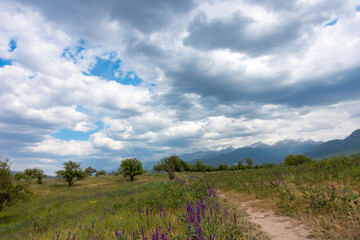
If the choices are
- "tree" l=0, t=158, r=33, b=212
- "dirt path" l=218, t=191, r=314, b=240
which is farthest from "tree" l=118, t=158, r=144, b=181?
"dirt path" l=218, t=191, r=314, b=240

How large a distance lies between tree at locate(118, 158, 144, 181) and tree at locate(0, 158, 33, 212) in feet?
105

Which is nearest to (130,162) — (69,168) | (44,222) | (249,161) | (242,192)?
(69,168)

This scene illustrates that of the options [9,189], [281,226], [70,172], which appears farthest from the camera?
[70,172]

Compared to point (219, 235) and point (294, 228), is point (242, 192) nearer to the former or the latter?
point (294, 228)

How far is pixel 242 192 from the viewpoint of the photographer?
9633 millimetres

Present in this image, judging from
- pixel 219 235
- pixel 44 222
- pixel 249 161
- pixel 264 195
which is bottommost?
pixel 249 161

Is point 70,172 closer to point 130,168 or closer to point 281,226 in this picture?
point 130,168

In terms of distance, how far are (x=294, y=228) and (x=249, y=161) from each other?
4389 inches

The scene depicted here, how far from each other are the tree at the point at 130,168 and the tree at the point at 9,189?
31853mm

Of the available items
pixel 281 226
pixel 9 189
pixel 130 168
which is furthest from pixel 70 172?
pixel 281 226

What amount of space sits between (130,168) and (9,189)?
1353 inches

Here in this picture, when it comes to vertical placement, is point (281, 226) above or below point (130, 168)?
above

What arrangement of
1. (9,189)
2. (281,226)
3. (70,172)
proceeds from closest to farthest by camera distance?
(281,226), (9,189), (70,172)

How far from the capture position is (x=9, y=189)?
1541 cm
